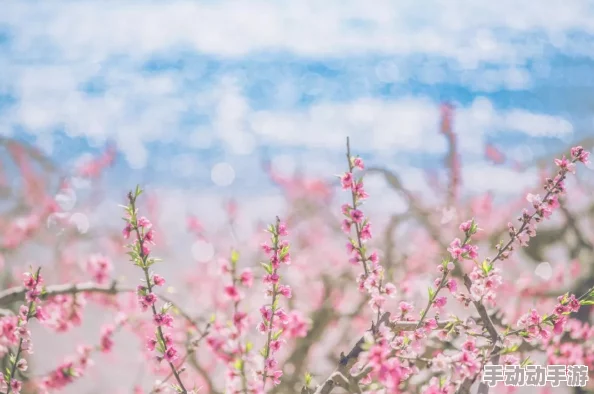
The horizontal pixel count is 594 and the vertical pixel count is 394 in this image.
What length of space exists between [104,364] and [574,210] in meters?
1.77

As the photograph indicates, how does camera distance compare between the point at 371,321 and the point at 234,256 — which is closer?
the point at 234,256

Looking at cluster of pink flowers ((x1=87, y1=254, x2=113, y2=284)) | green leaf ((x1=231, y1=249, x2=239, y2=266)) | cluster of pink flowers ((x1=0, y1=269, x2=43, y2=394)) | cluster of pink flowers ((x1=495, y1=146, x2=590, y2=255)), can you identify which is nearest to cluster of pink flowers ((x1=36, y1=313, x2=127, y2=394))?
cluster of pink flowers ((x1=87, y1=254, x2=113, y2=284))

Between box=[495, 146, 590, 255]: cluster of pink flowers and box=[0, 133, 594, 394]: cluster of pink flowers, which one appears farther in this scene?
box=[495, 146, 590, 255]: cluster of pink flowers

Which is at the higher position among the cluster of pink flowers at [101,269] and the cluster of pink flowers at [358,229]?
the cluster of pink flowers at [101,269]

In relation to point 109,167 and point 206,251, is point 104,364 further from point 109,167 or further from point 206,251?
point 109,167

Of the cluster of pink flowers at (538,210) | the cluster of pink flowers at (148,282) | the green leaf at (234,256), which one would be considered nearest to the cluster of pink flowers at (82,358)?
the cluster of pink flowers at (148,282)

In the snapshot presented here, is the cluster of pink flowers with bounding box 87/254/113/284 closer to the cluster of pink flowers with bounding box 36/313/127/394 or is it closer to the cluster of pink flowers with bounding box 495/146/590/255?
the cluster of pink flowers with bounding box 36/313/127/394

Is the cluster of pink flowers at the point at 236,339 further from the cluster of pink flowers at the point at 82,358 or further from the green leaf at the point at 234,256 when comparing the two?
the cluster of pink flowers at the point at 82,358

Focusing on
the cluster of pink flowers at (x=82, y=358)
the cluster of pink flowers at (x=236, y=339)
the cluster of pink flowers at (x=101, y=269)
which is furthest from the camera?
the cluster of pink flowers at (x=101, y=269)

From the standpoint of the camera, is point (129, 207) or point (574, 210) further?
point (574, 210)

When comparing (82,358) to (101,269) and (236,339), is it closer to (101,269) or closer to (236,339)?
(101,269)

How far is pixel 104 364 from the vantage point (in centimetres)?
242

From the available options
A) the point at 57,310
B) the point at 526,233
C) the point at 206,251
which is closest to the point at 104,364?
the point at 206,251

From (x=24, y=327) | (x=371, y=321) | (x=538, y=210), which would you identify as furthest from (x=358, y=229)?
(x=24, y=327)
